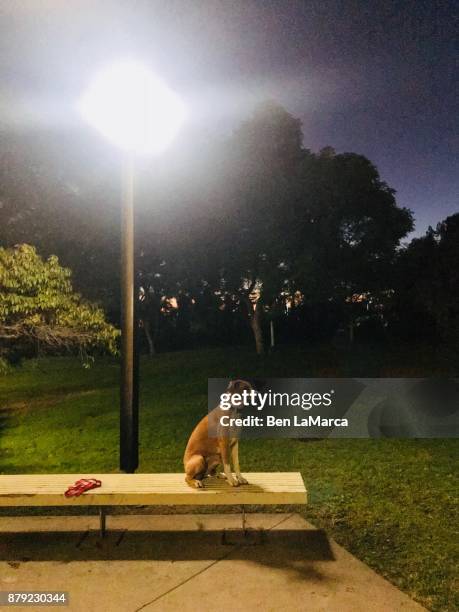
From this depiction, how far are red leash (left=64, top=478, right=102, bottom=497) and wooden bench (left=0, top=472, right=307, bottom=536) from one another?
0.04 meters

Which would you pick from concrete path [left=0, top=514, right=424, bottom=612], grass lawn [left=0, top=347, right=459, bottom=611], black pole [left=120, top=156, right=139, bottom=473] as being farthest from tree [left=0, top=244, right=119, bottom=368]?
concrete path [left=0, top=514, right=424, bottom=612]

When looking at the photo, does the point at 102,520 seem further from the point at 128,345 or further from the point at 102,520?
the point at 128,345

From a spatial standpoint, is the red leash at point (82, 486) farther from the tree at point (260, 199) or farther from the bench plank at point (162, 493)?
the tree at point (260, 199)

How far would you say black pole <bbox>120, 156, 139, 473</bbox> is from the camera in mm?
5520

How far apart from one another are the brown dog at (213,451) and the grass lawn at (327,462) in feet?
4.24

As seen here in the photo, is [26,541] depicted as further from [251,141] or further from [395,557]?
[251,141]

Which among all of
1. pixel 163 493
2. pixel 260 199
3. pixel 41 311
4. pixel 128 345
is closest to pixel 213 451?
pixel 163 493

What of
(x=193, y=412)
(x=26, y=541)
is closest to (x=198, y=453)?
(x=26, y=541)

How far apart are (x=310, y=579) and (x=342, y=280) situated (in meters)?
18.8

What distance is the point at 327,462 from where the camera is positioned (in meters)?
7.32

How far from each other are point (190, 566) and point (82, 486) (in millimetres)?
1206

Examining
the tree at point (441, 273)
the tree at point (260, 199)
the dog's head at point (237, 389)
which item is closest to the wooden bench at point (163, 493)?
the dog's head at point (237, 389)

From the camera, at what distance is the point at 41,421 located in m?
11.7

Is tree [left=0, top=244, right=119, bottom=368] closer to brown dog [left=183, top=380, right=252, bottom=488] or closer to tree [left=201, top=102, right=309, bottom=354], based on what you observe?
brown dog [left=183, top=380, right=252, bottom=488]
